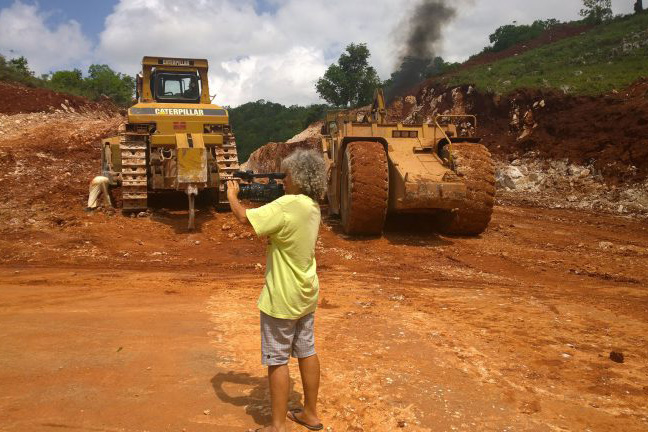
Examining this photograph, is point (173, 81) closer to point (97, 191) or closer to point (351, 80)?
point (97, 191)

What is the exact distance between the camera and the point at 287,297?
127 inches

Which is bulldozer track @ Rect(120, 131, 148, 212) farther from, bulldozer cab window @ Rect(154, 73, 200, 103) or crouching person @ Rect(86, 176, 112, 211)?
bulldozer cab window @ Rect(154, 73, 200, 103)

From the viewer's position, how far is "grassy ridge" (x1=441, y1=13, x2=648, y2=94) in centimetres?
2269

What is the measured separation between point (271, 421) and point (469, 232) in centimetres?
787

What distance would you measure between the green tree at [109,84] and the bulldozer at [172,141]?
98.7 ft

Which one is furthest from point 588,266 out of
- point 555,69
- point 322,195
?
point 555,69

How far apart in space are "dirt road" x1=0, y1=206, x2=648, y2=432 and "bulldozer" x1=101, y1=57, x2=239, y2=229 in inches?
63.5

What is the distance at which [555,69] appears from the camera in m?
27.3

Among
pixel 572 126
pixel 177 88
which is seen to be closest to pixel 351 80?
pixel 572 126

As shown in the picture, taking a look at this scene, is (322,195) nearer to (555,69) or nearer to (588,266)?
(588,266)

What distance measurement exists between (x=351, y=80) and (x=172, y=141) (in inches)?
1393

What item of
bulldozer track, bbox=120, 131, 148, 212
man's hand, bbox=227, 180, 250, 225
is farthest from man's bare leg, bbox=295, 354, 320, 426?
bulldozer track, bbox=120, 131, 148, 212

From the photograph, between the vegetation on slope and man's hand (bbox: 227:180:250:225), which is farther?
the vegetation on slope

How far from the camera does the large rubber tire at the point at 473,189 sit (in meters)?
10.0
